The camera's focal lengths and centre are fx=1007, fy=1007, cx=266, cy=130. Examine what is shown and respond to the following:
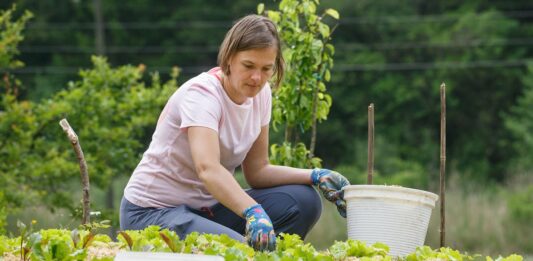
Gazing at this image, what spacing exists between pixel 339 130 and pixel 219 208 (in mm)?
24740

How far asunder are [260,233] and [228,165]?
2.10ft

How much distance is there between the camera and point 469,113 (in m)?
28.6

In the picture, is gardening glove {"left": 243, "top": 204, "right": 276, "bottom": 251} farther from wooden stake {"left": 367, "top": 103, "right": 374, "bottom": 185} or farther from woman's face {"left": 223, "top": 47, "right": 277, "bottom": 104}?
wooden stake {"left": 367, "top": 103, "right": 374, "bottom": 185}

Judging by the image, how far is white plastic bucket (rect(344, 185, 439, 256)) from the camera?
3.64 meters

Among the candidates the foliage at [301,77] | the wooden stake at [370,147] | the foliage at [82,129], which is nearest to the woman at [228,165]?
the wooden stake at [370,147]

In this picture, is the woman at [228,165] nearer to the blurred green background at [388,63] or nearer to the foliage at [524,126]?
the blurred green background at [388,63]

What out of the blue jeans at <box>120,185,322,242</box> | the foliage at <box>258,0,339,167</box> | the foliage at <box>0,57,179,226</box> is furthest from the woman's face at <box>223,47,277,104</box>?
the foliage at <box>0,57,179,226</box>

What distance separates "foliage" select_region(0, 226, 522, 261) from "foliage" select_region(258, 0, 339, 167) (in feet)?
5.46

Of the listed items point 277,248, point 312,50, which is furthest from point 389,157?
point 277,248

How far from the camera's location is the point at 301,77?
5180 millimetres

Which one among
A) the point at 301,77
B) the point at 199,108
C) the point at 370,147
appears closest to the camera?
the point at 199,108

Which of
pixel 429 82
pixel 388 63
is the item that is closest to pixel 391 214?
pixel 429 82

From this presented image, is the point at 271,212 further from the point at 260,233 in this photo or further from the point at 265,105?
the point at 260,233

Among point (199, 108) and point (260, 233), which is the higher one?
point (199, 108)
